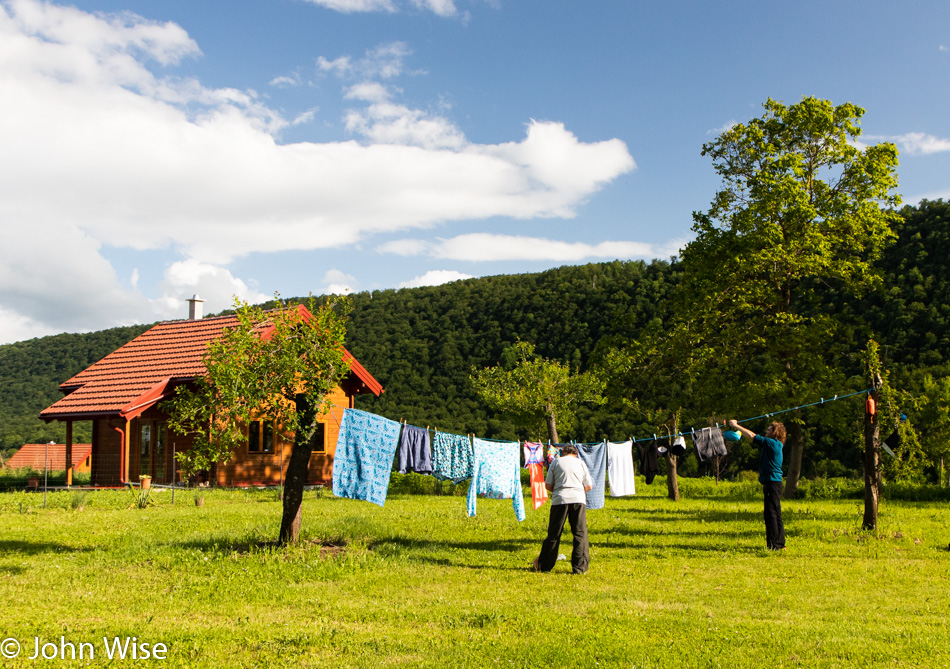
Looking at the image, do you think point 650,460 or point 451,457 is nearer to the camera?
point 451,457

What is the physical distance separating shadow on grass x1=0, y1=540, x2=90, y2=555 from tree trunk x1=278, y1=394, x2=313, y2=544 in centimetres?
317

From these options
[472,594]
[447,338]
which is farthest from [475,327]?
[472,594]

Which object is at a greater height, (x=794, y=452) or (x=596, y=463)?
(x=596, y=463)

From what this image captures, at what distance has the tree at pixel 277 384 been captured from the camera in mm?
10695

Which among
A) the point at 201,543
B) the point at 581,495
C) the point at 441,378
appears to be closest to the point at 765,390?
the point at 581,495

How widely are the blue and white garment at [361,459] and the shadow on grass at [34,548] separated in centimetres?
414

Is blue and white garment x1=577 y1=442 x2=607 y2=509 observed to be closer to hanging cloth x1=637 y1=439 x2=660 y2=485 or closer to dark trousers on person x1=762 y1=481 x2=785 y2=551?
hanging cloth x1=637 y1=439 x2=660 y2=485

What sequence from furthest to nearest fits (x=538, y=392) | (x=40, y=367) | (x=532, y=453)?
(x=40, y=367) < (x=538, y=392) < (x=532, y=453)

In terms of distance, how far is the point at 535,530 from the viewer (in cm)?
1338

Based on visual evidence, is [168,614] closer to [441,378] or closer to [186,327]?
[186,327]

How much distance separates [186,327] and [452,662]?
26390 mm

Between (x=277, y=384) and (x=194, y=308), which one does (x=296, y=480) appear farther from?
(x=194, y=308)

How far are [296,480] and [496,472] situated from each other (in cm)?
324

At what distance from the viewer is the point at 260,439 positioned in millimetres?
26203
